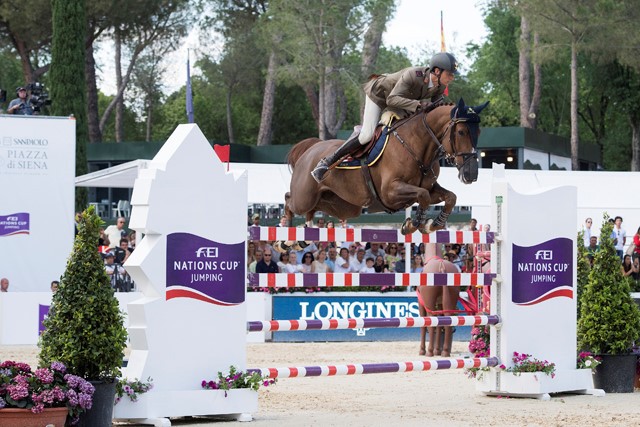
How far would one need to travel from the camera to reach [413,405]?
9.08m

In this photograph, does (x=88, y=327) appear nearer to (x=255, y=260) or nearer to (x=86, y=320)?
(x=86, y=320)

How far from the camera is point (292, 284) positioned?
320 inches

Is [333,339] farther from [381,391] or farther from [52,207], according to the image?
[381,391]

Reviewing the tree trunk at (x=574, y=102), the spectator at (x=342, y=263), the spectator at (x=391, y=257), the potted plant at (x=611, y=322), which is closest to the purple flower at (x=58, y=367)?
the potted plant at (x=611, y=322)

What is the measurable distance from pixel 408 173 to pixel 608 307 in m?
2.49

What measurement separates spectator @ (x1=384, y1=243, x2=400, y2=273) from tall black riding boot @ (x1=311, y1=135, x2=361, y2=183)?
7744 millimetres

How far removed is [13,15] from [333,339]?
67.5 ft

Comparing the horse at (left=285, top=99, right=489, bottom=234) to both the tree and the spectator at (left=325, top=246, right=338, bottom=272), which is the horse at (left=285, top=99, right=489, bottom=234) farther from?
the tree

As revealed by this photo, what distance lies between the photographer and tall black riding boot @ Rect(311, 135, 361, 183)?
9320 mm

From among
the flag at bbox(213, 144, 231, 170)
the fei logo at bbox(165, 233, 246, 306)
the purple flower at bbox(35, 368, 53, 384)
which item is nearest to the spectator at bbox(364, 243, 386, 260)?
the flag at bbox(213, 144, 231, 170)

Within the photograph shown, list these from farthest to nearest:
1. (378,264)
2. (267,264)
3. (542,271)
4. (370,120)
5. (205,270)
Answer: (378,264), (267,264), (542,271), (370,120), (205,270)

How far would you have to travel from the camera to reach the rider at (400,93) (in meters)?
8.95

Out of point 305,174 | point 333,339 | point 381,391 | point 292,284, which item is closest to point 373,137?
point 305,174

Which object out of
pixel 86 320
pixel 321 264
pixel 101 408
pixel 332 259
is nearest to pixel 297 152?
pixel 86 320
